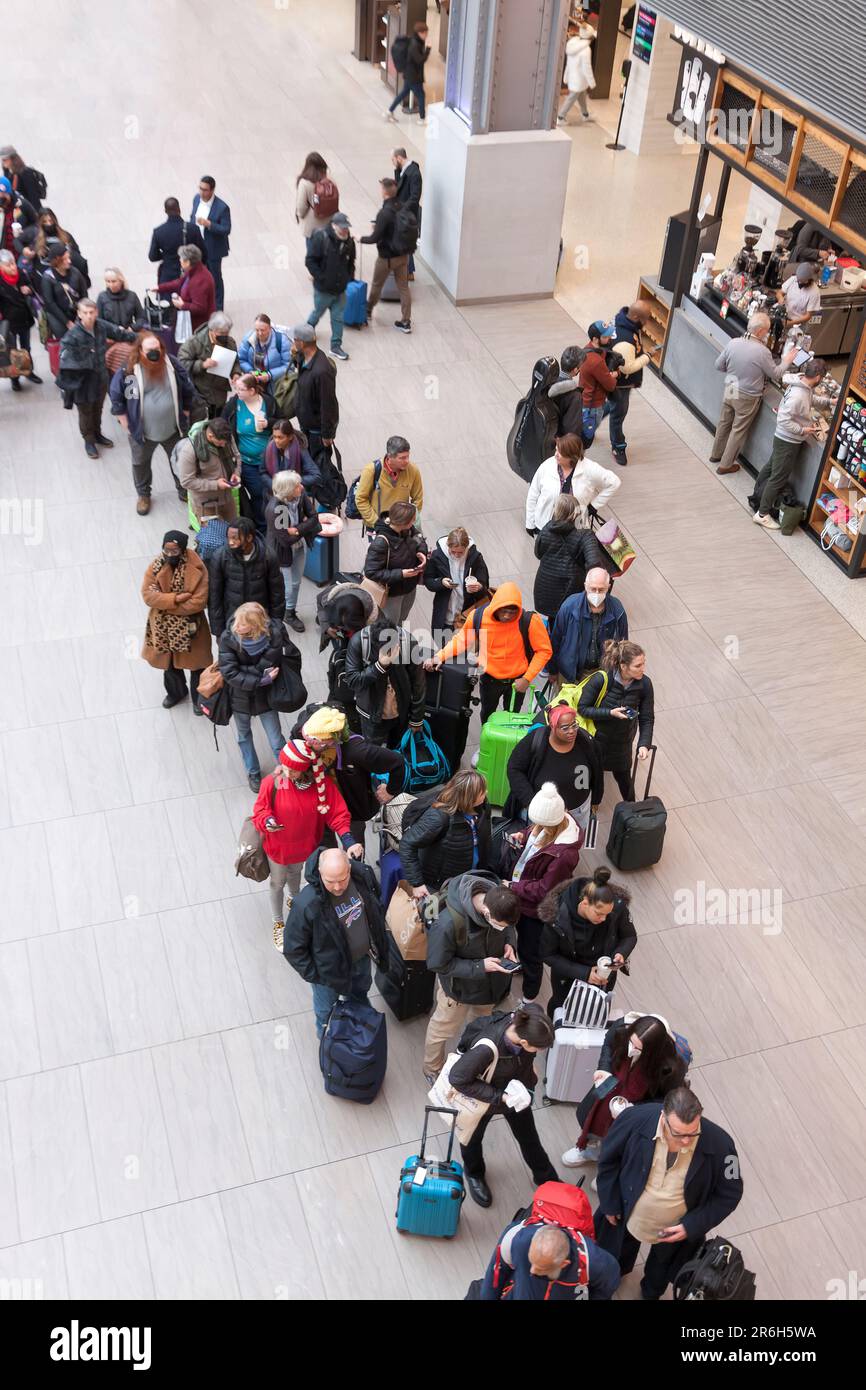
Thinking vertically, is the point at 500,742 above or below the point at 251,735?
above

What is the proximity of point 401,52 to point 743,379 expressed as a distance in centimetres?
978

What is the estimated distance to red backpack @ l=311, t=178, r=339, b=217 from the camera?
544 inches

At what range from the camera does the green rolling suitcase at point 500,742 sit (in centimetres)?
787

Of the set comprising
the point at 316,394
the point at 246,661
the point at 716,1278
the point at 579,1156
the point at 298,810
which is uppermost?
the point at 316,394

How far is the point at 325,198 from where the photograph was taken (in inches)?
548

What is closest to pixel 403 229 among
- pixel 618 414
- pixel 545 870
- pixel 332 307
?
pixel 332 307

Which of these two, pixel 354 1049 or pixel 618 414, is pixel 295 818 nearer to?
pixel 354 1049

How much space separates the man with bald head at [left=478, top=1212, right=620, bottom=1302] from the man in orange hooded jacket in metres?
3.59

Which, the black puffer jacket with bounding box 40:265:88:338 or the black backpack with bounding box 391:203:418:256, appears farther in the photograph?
the black backpack with bounding box 391:203:418:256

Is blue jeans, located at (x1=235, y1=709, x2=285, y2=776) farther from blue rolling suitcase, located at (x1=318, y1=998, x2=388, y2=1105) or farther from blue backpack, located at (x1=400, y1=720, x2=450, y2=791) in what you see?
blue rolling suitcase, located at (x1=318, y1=998, x2=388, y2=1105)

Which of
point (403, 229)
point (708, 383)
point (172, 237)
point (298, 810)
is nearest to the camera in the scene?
point (298, 810)

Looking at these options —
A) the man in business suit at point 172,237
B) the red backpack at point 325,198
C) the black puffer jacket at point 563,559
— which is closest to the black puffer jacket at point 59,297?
the man in business suit at point 172,237

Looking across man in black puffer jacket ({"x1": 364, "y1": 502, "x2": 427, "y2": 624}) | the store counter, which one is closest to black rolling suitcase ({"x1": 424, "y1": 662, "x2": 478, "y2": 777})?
man in black puffer jacket ({"x1": 364, "y1": 502, "x2": 427, "y2": 624})

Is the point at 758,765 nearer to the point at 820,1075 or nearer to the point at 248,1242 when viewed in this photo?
the point at 820,1075
